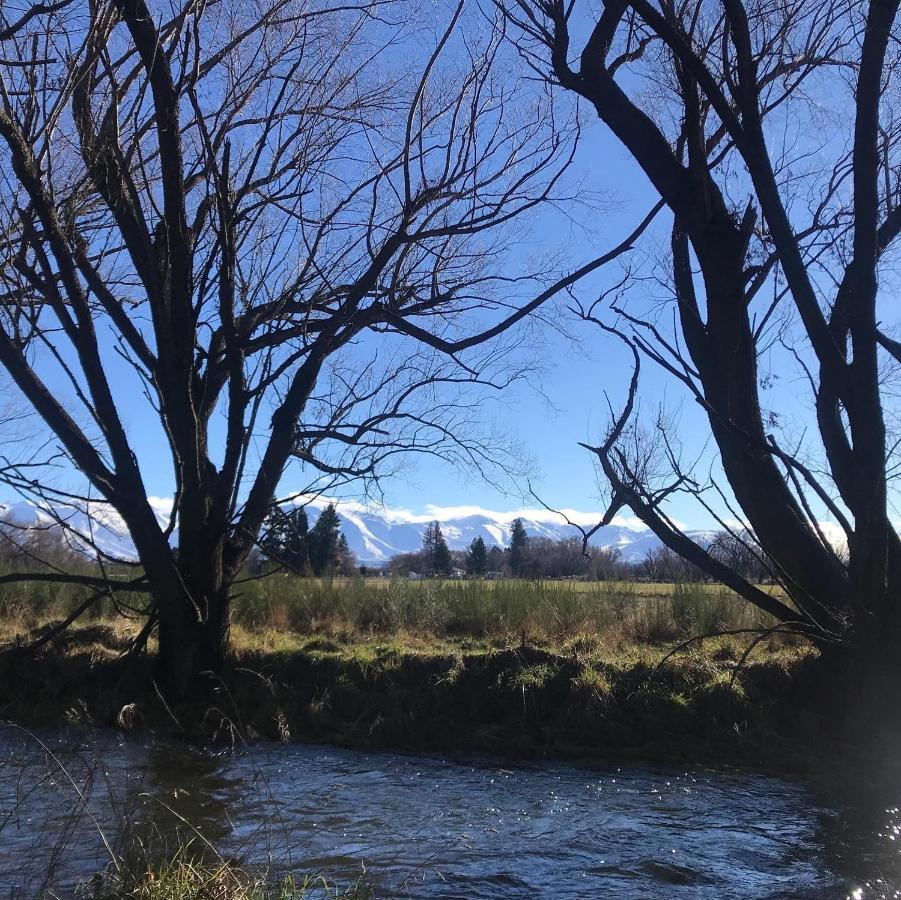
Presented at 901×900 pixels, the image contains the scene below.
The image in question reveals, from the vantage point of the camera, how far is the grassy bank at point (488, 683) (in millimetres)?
7473

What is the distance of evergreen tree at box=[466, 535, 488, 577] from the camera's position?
14.7m

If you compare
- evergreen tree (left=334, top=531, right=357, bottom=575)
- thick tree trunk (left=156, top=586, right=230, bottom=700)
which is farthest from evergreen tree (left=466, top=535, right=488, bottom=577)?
thick tree trunk (left=156, top=586, right=230, bottom=700)

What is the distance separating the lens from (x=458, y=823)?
5.48 meters

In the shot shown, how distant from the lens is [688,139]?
8195 mm

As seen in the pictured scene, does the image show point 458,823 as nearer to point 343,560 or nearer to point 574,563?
point 574,563

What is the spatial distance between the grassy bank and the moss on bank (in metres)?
0.01

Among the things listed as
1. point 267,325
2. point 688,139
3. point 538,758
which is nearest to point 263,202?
point 267,325

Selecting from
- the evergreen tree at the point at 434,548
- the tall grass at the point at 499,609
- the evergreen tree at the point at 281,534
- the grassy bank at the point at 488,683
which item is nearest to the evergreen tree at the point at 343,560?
the evergreen tree at the point at 434,548

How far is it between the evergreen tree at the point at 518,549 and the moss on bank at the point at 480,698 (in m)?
4.70

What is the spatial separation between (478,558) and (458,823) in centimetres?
1075

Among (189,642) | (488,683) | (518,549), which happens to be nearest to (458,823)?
(488,683)

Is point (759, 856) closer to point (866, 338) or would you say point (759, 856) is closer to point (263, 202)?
point (866, 338)

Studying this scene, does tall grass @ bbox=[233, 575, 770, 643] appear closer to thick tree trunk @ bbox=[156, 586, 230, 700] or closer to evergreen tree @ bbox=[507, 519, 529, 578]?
evergreen tree @ bbox=[507, 519, 529, 578]

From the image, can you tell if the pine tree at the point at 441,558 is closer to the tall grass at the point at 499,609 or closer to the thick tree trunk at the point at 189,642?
the tall grass at the point at 499,609
